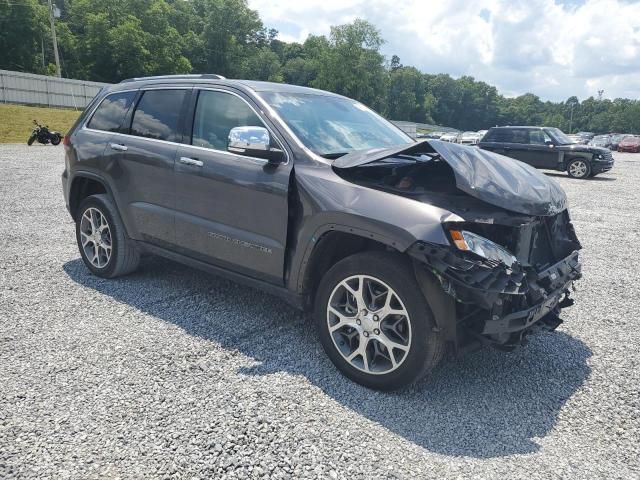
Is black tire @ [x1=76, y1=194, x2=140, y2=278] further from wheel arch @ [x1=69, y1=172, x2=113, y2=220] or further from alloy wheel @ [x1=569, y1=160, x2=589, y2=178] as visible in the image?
alloy wheel @ [x1=569, y1=160, x2=589, y2=178]

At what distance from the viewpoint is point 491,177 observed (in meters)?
3.05

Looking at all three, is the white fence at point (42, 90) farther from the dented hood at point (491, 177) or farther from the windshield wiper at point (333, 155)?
the dented hood at point (491, 177)

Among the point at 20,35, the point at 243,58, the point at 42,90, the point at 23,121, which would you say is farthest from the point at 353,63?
the point at 23,121

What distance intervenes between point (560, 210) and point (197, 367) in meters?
2.60

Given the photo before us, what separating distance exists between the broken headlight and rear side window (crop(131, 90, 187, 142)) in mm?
2536

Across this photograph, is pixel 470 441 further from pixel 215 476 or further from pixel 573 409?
pixel 215 476

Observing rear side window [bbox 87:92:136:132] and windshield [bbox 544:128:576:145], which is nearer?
rear side window [bbox 87:92:136:132]

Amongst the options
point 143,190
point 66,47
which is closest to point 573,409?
point 143,190

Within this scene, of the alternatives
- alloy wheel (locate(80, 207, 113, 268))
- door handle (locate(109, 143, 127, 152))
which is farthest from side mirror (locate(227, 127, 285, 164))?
alloy wheel (locate(80, 207, 113, 268))

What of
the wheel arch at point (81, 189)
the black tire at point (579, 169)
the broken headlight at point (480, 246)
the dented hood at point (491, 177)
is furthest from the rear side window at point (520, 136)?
the broken headlight at point (480, 246)

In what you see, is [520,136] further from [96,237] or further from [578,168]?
[96,237]

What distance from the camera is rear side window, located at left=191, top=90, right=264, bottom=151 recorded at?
12.6 feet

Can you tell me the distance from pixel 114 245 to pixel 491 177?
3.51m

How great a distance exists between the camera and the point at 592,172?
56.3 feet
